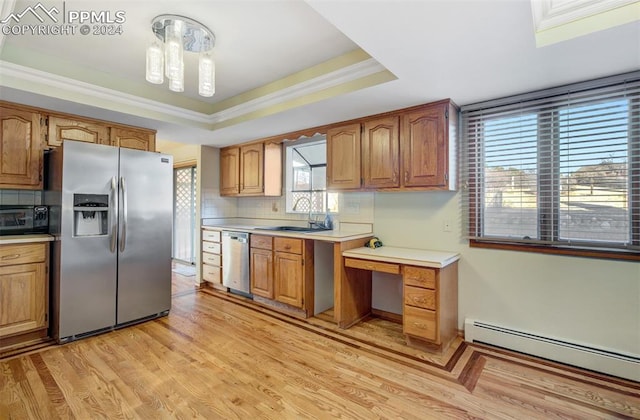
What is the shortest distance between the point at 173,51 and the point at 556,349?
11.6 ft

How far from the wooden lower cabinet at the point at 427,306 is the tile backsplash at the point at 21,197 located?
3.71m

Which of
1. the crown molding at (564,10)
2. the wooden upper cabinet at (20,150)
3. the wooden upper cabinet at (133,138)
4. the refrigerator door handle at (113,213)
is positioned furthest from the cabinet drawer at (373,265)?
the wooden upper cabinet at (20,150)

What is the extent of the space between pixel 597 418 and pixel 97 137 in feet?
15.3

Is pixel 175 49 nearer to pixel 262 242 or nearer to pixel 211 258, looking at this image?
pixel 262 242

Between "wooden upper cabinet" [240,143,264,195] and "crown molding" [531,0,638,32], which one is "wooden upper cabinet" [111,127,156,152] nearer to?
"wooden upper cabinet" [240,143,264,195]

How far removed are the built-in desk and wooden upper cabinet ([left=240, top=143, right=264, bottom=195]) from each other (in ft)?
6.00

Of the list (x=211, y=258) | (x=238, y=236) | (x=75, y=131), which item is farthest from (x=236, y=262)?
(x=75, y=131)

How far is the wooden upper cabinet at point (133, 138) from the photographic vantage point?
10.8 ft

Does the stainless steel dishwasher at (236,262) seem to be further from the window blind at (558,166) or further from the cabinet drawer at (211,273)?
the window blind at (558,166)

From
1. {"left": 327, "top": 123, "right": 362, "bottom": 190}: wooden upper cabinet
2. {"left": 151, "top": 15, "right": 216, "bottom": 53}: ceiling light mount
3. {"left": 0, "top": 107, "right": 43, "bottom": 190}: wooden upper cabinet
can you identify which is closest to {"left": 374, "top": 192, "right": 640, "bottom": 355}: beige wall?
{"left": 327, "top": 123, "right": 362, "bottom": 190}: wooden upper cabinet

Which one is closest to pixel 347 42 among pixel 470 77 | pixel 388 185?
pixel 470 77

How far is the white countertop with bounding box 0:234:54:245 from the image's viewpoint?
2.48m

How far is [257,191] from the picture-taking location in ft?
13.7

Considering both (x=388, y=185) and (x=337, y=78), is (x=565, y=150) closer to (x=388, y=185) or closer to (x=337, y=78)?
(x=388, y=185)
